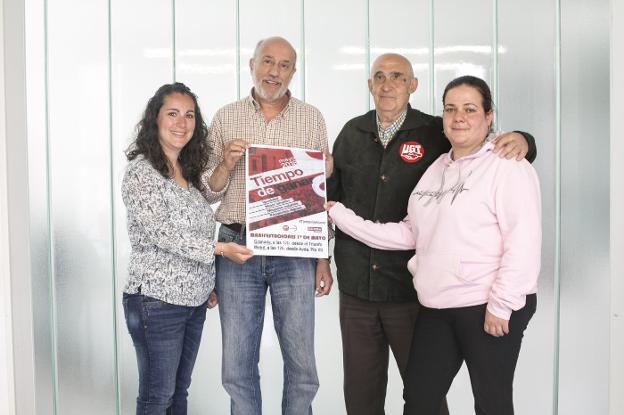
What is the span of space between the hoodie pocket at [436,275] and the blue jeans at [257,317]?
0.49 meters

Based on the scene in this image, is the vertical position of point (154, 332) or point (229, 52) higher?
point (229, 52)

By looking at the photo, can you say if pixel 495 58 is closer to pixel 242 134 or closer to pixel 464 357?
pixel 242 134

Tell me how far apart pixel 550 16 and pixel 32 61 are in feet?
8.13

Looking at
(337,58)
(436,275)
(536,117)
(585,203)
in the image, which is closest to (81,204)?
(337,58)

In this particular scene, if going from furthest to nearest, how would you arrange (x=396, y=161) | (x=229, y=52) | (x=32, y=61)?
(x=229, y=52), (x=32, y=61), (x=396, y=161)

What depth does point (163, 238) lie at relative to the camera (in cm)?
203

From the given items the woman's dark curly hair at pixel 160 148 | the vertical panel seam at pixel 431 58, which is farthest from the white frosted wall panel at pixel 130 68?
the vertical panel seam at pixel 431 58

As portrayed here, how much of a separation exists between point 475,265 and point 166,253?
1.06 m

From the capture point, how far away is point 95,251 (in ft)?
9.53

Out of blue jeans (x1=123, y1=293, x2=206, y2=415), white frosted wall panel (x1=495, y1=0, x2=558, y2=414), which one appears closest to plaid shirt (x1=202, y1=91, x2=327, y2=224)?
blue jeans (x1=123, y1=293, x2=206, y2=415)

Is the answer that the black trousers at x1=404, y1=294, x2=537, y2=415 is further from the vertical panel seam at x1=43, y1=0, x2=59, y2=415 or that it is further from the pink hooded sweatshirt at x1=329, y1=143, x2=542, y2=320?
the vertical panel seam at x1=43, y1=0, x2=59, y2=415

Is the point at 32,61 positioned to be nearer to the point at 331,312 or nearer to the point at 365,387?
the point at 331,312

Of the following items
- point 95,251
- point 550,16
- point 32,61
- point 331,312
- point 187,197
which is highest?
point 550,16

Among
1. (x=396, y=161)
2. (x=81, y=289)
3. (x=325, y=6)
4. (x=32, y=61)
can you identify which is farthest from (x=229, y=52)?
(x=81, y=289)
